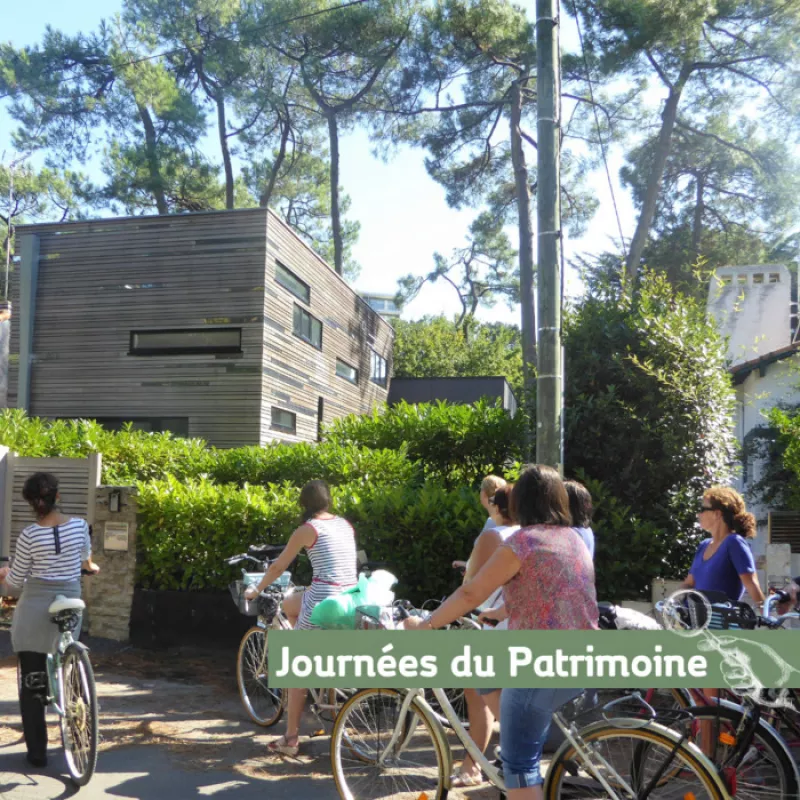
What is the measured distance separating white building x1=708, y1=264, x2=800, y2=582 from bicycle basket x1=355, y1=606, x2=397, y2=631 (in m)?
15.0

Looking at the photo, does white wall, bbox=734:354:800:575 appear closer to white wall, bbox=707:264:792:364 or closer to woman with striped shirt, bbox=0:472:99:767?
white wall, bbox=707:264:792:364

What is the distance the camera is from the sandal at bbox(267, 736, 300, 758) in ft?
17.6

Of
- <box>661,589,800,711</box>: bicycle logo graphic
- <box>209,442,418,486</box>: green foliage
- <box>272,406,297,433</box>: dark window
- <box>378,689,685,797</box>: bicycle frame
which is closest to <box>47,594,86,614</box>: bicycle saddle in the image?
<box>378,689,685,797</box>: bicycle frame

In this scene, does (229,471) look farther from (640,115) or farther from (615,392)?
Answer: (640,115)

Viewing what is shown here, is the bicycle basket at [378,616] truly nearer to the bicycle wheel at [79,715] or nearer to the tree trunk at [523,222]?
the bicycle wheel at [79,715]

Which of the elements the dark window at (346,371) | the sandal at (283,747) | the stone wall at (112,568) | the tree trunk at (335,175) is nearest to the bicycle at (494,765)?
the sandal at (283,747)

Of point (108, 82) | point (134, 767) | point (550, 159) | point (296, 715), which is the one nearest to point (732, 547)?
point (296, 715)

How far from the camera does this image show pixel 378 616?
14.9 ft

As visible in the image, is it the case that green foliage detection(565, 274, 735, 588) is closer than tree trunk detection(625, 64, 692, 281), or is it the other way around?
green foliage detection(565, 274, 735, 588)

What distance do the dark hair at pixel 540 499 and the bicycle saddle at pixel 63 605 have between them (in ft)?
9.65

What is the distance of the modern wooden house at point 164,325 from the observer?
683 inches

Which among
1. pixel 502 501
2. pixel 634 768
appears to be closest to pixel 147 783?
pixel 502 501

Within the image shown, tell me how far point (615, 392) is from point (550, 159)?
2731 millimetres

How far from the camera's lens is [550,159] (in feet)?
22.7
